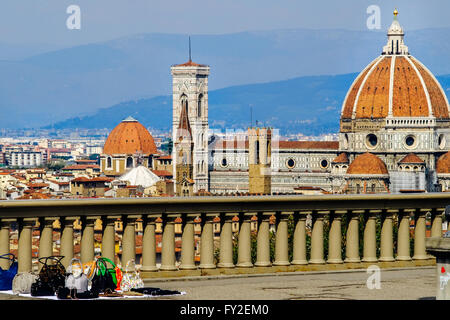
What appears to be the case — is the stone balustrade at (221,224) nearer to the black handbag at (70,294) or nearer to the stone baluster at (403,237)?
the stone baluster at (403,237)

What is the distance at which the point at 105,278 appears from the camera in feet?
54.9

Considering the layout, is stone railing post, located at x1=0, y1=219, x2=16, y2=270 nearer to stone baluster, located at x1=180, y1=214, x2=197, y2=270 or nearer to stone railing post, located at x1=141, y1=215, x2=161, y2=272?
stone railing post, located at x1=141, y1=215, x2=161, y2=272

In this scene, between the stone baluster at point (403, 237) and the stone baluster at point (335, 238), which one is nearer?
the stone baluster at point (335, 238)

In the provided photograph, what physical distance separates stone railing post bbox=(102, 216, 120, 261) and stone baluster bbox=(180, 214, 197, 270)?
1008mm

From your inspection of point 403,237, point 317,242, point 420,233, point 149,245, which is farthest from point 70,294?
point 420,233

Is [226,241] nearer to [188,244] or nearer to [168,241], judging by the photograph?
[188,244]

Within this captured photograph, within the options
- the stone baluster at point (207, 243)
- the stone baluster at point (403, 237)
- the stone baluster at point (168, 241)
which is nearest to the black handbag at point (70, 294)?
the stone baluster at point (168, 241)

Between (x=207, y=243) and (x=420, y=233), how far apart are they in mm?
3659

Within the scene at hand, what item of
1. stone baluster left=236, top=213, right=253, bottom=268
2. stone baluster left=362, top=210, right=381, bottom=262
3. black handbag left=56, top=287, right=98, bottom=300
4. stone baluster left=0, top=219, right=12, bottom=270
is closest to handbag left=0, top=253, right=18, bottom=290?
stone baluster left=0, top=219, right=12, bottom=270

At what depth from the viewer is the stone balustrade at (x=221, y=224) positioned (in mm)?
18578

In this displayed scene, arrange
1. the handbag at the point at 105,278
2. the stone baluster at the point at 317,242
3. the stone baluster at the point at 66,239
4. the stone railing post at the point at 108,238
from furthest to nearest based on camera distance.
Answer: the stone baluster at the point at 317,242, the stone railing post at the point at 108,238, the stone baluster at the point at 66,239, the handbag at the point at 105,278
